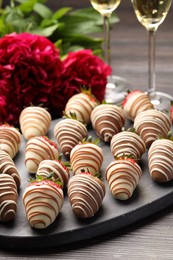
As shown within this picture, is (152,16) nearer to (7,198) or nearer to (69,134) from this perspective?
(69,134)

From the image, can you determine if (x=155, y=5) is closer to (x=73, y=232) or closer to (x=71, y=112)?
(x=71, y=112)

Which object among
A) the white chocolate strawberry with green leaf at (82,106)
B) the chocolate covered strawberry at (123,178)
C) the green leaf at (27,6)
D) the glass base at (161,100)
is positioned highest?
the chocolate covered strawberry at (123,178)

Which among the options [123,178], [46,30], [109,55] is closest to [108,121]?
[123,178]

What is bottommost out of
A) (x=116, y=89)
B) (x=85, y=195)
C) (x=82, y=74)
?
(x=116, y=89)

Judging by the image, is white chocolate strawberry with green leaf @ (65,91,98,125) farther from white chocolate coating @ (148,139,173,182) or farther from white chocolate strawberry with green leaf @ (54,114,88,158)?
white chocolate coating @ (148,139,173,182)

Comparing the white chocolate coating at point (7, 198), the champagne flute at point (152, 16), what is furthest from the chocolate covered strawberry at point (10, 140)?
the champagne flute at point (152, 16)

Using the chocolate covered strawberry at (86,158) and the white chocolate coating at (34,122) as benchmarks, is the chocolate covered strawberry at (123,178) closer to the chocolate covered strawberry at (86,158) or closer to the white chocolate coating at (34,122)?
the chocolate covered strawberry at (86,158)
